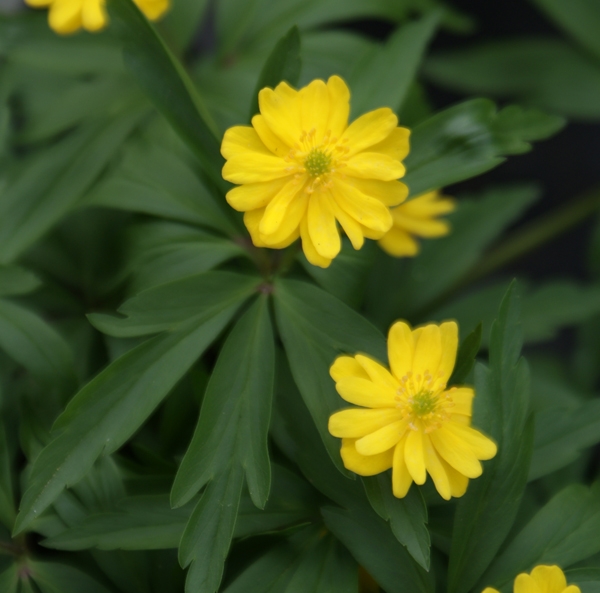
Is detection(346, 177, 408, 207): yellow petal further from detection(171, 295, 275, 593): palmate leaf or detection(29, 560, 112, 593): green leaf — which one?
detection(29, 560, 112, 593): green leaf

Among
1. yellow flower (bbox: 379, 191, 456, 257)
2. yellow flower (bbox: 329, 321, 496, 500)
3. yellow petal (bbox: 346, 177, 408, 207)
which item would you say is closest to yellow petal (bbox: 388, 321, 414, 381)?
yellow flower (bbox: 329, 321, 496, 500)

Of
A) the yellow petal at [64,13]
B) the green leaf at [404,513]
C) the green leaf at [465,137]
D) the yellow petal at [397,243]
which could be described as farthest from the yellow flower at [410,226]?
the yellow petal at [64,13]

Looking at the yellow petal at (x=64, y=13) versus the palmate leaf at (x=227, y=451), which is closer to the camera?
the palmate leaf at (x=227, y=451)

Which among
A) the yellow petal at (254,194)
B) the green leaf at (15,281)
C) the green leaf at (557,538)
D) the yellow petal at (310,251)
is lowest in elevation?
the green leaf at (557,538)

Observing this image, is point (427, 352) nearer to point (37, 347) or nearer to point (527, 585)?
point (527, 585)

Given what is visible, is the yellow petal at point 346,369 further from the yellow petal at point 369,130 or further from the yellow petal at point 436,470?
the yellow petal at point 369,130

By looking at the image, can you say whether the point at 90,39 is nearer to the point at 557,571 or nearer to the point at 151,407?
the point at 151,407
